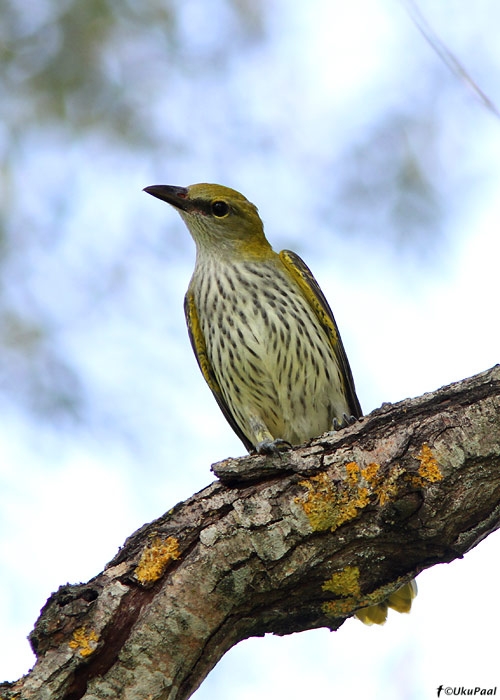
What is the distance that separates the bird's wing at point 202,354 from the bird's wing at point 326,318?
2.76 feet

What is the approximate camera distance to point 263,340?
5.76 m

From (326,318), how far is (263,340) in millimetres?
664

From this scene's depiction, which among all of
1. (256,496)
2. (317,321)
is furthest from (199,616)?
(317,321)

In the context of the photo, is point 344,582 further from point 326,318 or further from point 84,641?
point 326,318

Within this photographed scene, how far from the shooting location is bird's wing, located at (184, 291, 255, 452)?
6277 mm

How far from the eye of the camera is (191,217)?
6.70 meters

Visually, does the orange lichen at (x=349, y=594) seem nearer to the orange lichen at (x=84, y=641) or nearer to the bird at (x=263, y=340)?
the orange lichen at (x=84, y=641)

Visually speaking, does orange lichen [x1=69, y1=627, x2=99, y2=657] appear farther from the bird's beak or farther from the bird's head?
the bird's beak

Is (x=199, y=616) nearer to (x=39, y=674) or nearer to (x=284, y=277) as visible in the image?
(x=39, y=674)

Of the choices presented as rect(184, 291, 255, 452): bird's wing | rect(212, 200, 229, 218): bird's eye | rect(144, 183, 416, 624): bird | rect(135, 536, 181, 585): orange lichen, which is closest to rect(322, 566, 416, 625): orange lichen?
rect(135, 536, 181, 585): orange lichen

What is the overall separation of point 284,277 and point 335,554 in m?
3.16

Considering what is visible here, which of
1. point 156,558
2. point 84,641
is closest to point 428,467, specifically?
point 156,558

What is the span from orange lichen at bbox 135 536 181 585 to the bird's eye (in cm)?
370

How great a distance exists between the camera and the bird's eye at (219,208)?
21.9 feet
